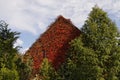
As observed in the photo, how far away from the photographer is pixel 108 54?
106 ft

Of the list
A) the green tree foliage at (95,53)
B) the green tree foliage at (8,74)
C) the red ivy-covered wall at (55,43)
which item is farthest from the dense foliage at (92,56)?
the red ivy-covered wall at (55,43)

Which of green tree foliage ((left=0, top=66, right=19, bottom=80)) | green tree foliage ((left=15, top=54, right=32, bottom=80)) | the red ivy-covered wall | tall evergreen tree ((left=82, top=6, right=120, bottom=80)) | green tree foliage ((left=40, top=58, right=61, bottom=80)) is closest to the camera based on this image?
green tree foliage ((left=0, top=66, right=19, bottom=80))

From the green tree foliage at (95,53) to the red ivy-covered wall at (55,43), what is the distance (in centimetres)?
543

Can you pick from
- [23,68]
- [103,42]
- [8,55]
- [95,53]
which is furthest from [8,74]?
[103,42]

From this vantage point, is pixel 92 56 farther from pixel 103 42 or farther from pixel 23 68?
pixel 23 68

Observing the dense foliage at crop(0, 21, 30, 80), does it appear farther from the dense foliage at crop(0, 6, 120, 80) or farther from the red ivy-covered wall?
the red ivy-covered wall

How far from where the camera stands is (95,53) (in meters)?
31.7

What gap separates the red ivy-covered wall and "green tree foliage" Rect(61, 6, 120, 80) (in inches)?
214

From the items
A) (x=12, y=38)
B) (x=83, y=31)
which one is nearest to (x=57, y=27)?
(x=83, y=31)

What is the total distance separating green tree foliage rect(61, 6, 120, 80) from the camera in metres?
31.1

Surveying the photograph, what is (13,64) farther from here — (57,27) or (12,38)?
(57,27)

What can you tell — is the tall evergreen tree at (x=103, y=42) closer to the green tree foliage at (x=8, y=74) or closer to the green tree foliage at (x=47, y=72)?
the green tree foliage at (x=47, y=72)

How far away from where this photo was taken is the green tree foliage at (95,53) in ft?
102

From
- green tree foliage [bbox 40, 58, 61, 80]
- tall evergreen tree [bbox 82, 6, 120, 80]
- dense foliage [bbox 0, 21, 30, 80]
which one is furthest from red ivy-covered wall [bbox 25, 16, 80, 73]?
dense foliage [bbox 0, 21, 30, 80]
